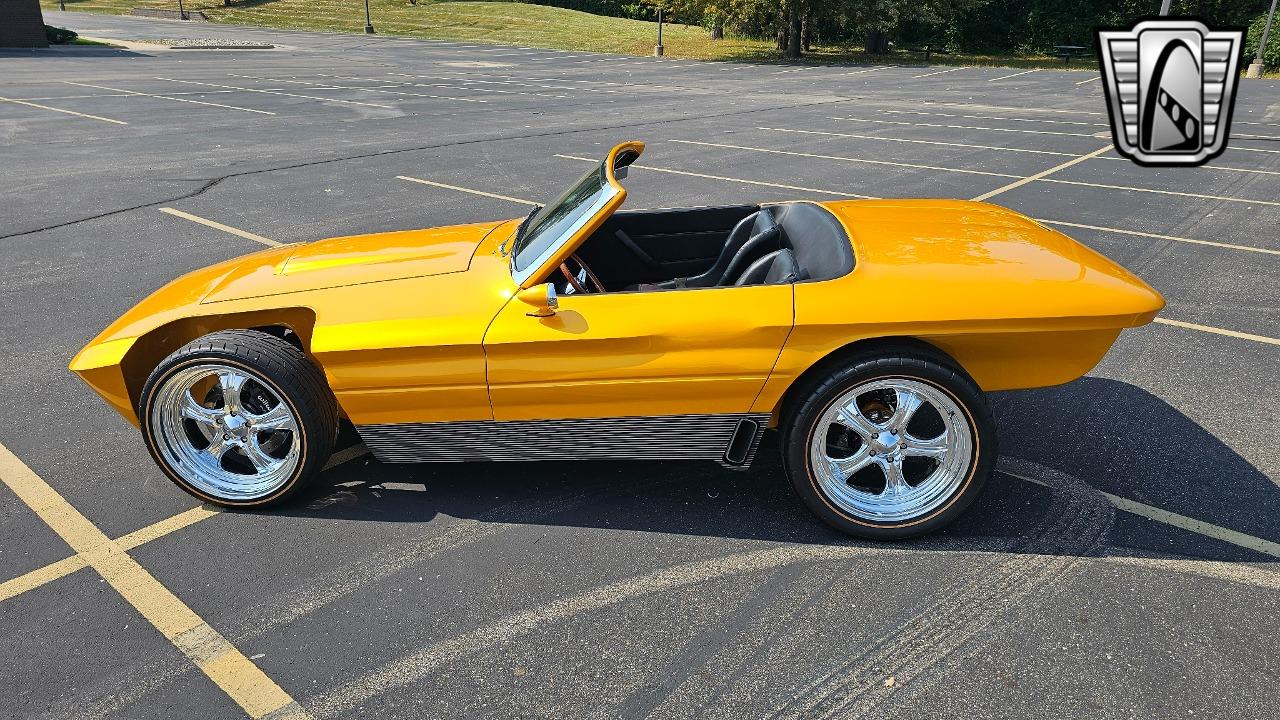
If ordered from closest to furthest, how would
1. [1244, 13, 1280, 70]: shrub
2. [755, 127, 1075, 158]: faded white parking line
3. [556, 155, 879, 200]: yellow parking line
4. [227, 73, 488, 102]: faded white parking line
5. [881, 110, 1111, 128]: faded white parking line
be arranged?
[556, 155, 879, 200]: yellow parking line
[755, 127, 1075, 158]: faded white parking line
[881, 110, 1111, 128]: faded white parking line
[227, 73, 488, 102]: faded white parking line
[1244, 13, 1280, 70]: shrub

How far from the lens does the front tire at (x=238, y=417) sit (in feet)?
11.1

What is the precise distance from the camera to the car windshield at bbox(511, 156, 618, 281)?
3428 mm

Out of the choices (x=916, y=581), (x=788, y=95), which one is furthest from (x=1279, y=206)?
(x=788, y=95)

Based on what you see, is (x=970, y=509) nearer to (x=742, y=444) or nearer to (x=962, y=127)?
(x=742, y=444)

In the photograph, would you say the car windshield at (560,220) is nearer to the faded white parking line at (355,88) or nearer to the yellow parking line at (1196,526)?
the yellow parking line at (1196,526)

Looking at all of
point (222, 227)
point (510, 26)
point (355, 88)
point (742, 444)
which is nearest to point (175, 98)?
point (355, 88)

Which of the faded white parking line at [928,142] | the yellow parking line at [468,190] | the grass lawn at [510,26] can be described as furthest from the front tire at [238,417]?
the grass lawn at [510,26]

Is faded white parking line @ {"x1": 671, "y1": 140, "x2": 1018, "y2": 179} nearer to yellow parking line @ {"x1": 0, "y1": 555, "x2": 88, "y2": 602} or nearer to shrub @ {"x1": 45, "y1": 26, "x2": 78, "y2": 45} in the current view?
yellow parking line @ {"x1": 0, "y1": 555, "x2": 88, "y2": 602}

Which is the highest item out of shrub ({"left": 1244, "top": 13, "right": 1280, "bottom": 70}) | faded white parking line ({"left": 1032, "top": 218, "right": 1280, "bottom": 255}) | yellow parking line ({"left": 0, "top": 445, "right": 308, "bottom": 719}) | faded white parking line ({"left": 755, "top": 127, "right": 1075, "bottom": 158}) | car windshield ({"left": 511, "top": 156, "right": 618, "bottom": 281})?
shrub ({"left": 1244, "top": 13, "right": 1280, "bottom": 70})

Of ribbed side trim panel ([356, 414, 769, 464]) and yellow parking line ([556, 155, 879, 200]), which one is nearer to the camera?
ribbed side trim panel ([356, 414, 769, 464])

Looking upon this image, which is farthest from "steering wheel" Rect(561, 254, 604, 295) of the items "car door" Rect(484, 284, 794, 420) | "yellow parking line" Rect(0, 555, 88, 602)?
"yellow parking line" Rect(0, 555, 88, 602)

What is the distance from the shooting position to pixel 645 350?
3229 millimetres

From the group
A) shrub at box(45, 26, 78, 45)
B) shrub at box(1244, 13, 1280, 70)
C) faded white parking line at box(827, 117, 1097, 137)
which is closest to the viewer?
faded white parking line at box(827, 117, 1097, 137)

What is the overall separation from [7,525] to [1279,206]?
11325mm
